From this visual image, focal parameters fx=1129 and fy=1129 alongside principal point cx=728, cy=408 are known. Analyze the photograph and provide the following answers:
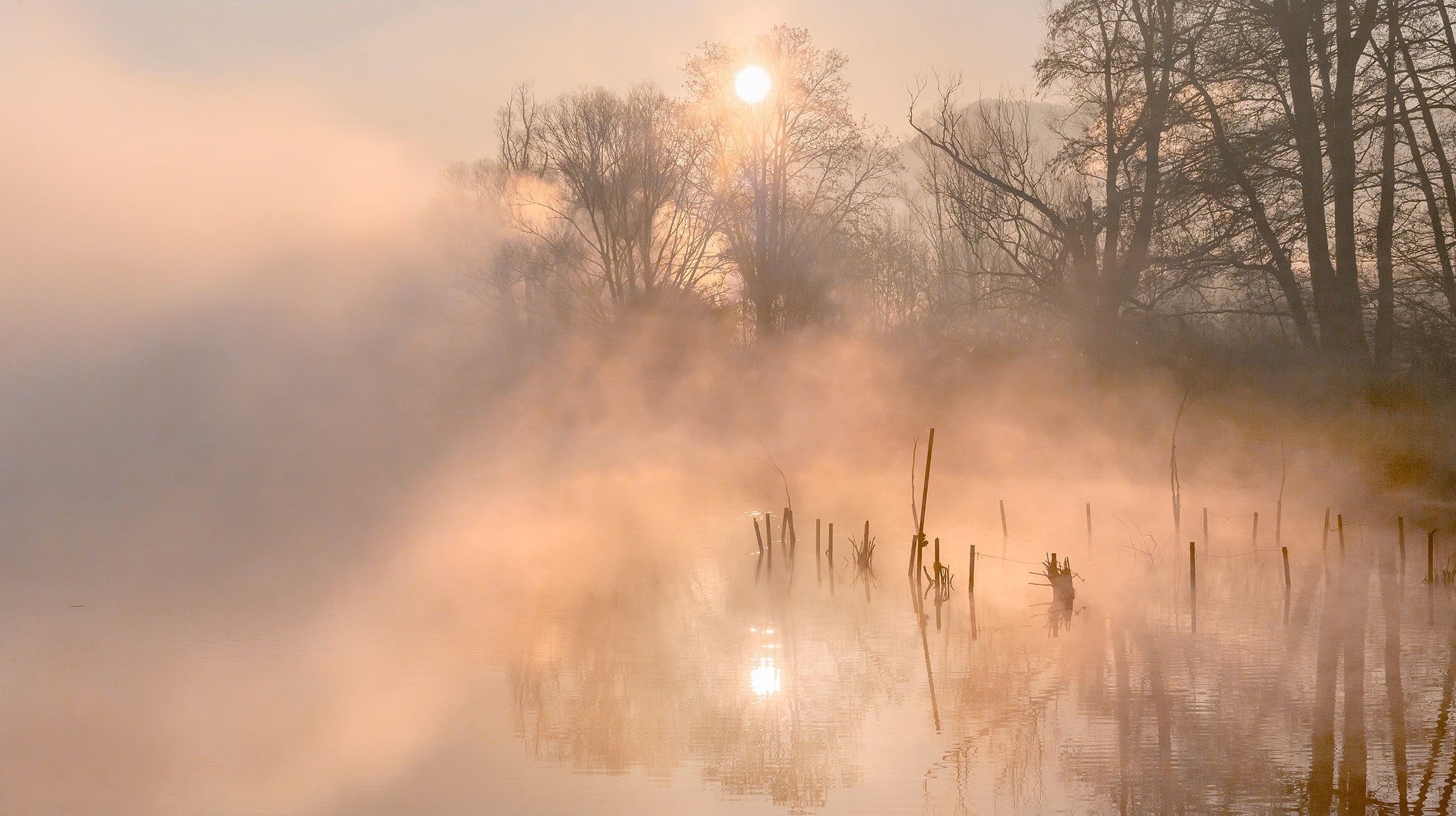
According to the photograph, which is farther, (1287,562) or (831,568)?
(831,568)

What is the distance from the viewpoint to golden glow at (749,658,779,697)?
5402mm

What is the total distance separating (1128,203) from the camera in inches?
544

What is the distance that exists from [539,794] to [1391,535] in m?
7.19

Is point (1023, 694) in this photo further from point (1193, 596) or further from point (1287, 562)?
point (1287, 562)

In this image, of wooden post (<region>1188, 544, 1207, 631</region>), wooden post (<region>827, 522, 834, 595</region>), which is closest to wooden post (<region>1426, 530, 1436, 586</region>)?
wooden post (<region>1188, 544, 1207, 631</region>)

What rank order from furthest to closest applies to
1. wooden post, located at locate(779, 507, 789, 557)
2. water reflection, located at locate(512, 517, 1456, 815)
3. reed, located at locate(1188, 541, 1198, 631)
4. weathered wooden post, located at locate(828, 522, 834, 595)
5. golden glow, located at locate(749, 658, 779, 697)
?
wooden post, located at locate(779, 507, 789, 557) < weathered wooden post, located at locate(828, 522, 834, 595) < reed, located at locate(1188, 541, 1198, 631) < golden glow, located at locate(749, 658, 779, 697) < water reflection, located at locate(512, 517, 1456, 815)

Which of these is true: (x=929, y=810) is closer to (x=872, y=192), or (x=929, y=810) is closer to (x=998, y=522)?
(x=998, y=522)

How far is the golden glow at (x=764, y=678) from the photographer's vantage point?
17.7 feet

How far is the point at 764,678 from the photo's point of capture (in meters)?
5.61

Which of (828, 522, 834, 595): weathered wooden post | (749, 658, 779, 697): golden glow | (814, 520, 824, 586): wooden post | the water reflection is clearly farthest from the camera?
(814, 520, 824, 586): wooden post

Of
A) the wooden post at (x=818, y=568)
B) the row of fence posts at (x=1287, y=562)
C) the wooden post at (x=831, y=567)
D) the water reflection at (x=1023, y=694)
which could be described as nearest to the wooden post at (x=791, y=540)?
the wooden post at (x=818, y=568)

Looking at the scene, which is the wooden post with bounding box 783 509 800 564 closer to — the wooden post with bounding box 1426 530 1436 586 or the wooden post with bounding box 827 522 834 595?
the wooden post with bounding box 827 522 834 595

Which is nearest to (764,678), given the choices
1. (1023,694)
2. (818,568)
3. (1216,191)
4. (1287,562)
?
(1023,694)

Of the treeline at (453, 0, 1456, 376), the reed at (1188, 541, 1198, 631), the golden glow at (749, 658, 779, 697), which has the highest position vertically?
the treeline at (453, 0, 1456, 376)
